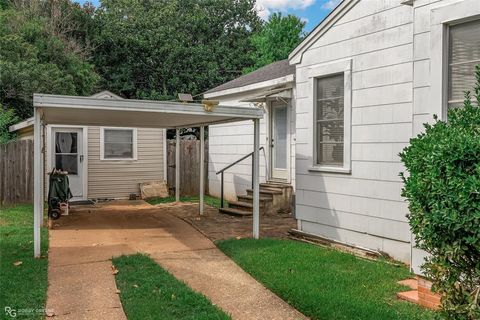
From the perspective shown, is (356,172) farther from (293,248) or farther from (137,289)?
(137,289)

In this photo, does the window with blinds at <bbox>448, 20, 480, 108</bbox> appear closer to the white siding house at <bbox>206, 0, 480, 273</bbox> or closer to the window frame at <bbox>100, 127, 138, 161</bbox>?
the white siding house at <bbox>206, 0, 480, 273</bbox>

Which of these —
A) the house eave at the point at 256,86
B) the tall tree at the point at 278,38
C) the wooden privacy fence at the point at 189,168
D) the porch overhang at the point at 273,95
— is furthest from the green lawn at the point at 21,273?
the tall tree at the point at 278,38

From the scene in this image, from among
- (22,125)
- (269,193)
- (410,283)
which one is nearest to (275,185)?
(269,193)

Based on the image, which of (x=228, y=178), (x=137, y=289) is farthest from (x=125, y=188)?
(x=137, y=289)

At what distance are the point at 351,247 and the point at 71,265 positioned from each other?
393 centimetres

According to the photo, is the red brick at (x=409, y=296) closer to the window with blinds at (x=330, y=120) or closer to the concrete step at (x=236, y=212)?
the window with blinds at (x=330, y=120)

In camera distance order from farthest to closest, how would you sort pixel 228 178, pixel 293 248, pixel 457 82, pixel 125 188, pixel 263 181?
pixel 125 188 < pixel 228 178 < pixel 263 181 < pixel 293 248 < pixel 457 82

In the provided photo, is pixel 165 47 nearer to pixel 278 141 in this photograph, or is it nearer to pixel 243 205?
pixel 278 141

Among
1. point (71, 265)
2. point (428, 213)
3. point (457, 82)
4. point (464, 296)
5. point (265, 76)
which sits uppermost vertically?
point (265, 76)

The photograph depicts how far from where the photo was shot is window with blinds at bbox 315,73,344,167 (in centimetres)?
711

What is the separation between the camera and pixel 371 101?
647cm

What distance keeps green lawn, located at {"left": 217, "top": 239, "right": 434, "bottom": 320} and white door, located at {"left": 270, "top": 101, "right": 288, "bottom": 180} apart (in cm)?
414

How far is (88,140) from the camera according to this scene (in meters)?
13.8

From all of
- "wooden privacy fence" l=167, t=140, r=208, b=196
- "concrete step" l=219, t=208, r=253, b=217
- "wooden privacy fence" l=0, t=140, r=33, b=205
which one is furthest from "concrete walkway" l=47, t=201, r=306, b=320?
"wooden privacy fence" l=167, t=140, r=208, b=196
